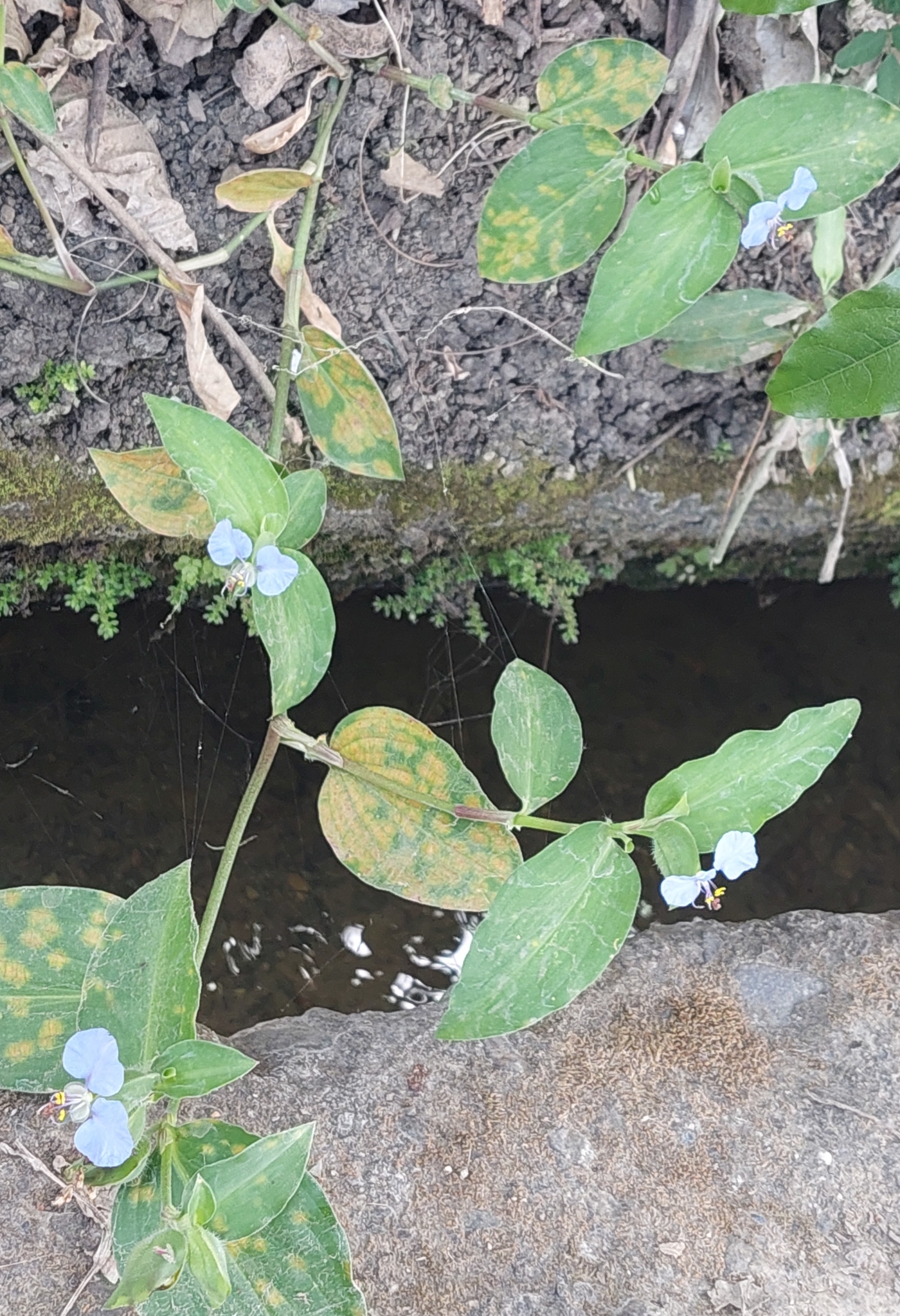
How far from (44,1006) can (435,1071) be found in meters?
0.70

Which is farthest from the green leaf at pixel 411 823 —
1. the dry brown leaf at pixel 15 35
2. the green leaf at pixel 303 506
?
the dry brown leaf at pixel 15 35

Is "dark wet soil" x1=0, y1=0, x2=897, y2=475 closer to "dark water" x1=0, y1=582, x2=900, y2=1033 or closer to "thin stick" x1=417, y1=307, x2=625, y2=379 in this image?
"thin stick" x1=417, y1=307, x2=625, y2=379

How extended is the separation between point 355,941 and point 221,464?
4.81ft

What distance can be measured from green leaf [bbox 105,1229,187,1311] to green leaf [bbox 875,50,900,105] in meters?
1.90

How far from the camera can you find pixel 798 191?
135 cm

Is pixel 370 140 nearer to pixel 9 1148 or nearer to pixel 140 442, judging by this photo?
pixel 140 442

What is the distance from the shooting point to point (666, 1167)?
1687mm

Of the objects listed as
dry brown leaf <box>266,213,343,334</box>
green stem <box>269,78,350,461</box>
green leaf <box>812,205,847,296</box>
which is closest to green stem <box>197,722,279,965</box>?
green stem <box>269,78,350,461</box>

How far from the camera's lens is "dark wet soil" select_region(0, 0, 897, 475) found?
1646mm

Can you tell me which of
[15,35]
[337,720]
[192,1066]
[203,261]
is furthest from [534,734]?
[15,35]

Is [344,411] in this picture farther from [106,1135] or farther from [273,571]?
[106,1135]

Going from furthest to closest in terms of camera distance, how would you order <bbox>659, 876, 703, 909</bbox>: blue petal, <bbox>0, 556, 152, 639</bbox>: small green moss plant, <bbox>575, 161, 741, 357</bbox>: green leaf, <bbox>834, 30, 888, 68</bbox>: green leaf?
<bbox>0, 556, 152, 639</bbox>: small green moss plant < <bbox>834, 30, 888, 68</bbox>: green leaf < <bbox>575, 161, 741, 357</bbox>: green leaf < <bbox>659, 876, 703, 909</bbox>: blue petal

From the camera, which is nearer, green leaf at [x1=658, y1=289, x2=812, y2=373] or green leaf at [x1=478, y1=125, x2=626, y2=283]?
green leaf at [x1=478, y1=125, x2=626, y2=283]

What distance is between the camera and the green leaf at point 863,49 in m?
1.63
